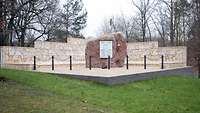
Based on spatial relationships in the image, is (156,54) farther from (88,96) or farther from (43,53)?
(88,96)

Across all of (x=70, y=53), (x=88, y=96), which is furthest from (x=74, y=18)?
(x=88, y=96)

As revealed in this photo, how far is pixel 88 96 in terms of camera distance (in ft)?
41.1

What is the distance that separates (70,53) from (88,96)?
16.9m

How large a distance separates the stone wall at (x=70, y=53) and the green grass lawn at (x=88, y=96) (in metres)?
8.18

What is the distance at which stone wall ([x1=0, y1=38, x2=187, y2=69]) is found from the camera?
23375 millimetres

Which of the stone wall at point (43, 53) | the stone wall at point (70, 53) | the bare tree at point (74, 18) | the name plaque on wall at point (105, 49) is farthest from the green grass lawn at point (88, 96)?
the bare tree at point (74, 18)

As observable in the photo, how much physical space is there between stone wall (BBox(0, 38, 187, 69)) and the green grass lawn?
26.9 feet

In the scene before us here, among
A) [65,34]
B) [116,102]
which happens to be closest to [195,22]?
[65,34]

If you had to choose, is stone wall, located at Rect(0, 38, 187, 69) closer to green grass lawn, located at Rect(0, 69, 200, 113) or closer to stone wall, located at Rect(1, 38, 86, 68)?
stone wall, located at Rect(1, 38, 86, 68)

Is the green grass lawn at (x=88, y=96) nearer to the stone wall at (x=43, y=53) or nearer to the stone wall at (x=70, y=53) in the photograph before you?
the stone wall at (x=43, y=53)

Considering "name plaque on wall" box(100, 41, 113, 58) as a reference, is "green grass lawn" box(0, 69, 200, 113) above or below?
below

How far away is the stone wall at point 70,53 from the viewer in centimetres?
2338

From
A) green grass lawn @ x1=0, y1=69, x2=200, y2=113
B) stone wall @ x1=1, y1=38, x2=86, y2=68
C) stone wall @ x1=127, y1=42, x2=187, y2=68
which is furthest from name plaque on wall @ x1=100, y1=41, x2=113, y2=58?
green grass lawn @ x1=0, y1=69, x2=200, y2=113

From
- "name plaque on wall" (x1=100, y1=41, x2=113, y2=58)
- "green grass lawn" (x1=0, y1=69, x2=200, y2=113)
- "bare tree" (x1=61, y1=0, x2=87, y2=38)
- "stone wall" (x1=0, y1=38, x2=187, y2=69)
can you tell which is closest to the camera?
"green grass lawn" (x1=0, y1=69, x2=200, y2=113)
